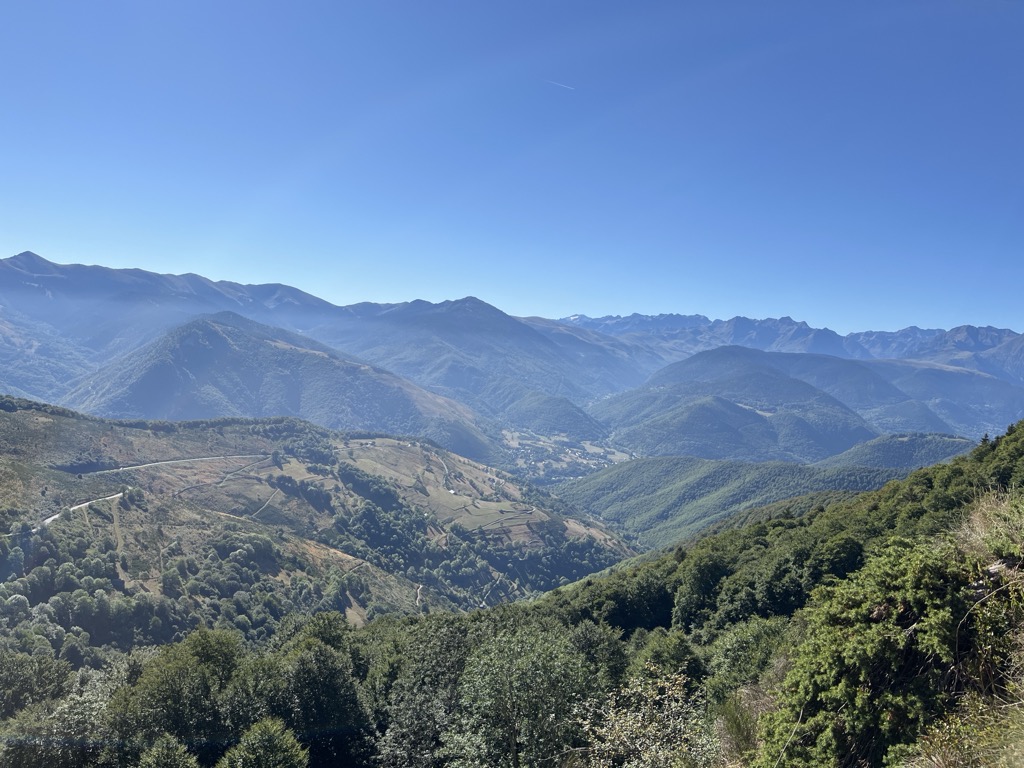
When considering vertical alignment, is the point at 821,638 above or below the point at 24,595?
above

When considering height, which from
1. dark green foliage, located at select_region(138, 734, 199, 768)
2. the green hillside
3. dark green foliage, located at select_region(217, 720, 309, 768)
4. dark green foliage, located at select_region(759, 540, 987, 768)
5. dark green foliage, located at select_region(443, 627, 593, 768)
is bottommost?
the green hillside

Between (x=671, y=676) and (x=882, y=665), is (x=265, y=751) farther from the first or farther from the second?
(x=882, y=665)

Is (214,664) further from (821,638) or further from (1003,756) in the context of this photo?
(1003,756)

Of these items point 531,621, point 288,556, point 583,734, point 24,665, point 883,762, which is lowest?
point 288,556

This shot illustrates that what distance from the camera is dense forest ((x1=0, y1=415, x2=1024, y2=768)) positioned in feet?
37.0

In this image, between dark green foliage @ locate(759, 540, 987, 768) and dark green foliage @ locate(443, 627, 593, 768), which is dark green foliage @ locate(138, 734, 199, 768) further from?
dark green foliage @ locate(759, 540, 987, 768)

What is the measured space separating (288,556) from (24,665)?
381 feet

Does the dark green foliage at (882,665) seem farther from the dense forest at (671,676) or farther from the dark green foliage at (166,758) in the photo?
the dark green foliage at (166,758)

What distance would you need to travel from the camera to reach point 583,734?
22484 millimetres

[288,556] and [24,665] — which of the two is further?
[288,556]

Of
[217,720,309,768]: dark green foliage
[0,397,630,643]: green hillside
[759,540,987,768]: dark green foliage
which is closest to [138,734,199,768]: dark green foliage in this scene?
[217,720,309,768]: dark green foliage

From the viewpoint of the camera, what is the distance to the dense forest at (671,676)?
1128cm

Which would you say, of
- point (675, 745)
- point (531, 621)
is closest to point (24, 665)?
point (531, 621)

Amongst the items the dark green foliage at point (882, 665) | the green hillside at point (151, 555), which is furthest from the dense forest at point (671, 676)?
the green hillside at point (151, 555)
